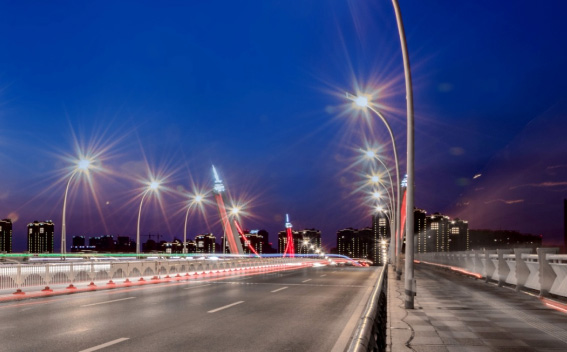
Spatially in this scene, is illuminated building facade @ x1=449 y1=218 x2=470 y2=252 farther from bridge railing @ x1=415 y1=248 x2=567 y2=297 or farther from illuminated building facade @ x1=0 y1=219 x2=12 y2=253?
illuminated building facade @ x1=0 y1=219 x2=12 y2=253

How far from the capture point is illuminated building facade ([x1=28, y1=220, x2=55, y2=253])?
411ft

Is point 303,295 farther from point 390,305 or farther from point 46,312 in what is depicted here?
point 46,312

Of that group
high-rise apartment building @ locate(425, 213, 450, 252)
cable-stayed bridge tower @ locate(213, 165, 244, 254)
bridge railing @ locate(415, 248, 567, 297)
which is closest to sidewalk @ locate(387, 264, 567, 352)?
bridge railing @ locate(415, 248, 567, 297)

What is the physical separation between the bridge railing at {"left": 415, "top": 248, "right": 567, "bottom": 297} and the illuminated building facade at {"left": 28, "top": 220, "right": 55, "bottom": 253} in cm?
11456

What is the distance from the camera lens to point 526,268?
61.6 feet

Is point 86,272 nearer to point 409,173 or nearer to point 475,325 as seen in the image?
point 409,173

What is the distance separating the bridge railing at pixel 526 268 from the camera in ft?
48.2

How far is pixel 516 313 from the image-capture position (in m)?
12.5

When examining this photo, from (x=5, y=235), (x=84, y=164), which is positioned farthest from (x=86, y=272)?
(x=5, y=235)

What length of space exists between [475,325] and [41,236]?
14092 centimetres

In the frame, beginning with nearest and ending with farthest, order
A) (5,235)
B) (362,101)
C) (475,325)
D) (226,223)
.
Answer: (475,325), (362,101), (226,223), (5,235)

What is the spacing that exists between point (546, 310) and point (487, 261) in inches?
503

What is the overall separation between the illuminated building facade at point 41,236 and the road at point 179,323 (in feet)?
383

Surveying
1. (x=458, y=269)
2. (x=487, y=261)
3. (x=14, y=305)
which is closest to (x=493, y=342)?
(x=14, y=305)
